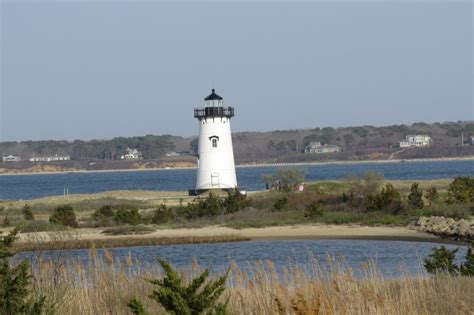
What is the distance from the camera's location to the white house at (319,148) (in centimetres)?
18912

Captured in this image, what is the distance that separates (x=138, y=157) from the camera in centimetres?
19612

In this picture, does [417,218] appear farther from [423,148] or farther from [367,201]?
[423,148]

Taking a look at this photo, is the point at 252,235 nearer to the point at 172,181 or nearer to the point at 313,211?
the point at 313,211

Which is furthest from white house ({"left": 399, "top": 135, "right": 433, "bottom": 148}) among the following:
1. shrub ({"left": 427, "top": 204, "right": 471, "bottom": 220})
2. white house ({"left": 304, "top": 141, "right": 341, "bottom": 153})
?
shrub ({"left": 427, "top": 204, "right": 471, "bottom": 220})

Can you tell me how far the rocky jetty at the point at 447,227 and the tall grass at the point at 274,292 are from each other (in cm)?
1471

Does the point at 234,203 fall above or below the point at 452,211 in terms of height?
above

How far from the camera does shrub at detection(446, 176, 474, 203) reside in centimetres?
3512

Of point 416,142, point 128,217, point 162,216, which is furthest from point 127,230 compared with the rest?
point 416,142

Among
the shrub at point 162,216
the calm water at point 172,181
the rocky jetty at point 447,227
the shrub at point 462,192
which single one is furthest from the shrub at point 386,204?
the calm water at point 172,181

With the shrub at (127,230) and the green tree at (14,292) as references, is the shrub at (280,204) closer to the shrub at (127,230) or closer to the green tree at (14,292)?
the shrub at (127,230)

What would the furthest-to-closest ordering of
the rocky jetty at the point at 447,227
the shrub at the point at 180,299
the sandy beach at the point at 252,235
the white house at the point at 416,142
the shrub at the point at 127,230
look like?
the white house at the point at 416,142 → the shrub at the point at 127,230 → the sandy beach at the point at 252,235 → the rocky jetty at the point at 447,227 → the shrub at the point at 180,299

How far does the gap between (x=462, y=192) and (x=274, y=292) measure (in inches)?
981

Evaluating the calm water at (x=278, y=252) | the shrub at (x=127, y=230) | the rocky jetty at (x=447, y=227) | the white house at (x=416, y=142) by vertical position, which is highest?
the white house at (x=416, y=142)

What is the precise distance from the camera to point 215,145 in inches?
1871
